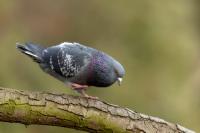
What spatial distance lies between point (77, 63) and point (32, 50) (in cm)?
34

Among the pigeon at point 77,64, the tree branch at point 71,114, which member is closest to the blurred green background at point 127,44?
the pigeon at point 77,64

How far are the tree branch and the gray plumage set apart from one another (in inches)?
14.7

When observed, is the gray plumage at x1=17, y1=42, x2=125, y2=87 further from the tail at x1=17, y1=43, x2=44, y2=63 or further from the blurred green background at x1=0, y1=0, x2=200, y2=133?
the blurred green background at x1=0, y1=0, x2=200, y2=133

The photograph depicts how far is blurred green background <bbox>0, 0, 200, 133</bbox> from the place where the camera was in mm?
7863

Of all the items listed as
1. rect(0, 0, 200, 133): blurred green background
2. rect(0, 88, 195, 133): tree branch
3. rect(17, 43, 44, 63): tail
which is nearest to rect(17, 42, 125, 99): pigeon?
rect(17, 43, 44, 63): tail

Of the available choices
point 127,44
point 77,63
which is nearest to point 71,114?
point 77,63

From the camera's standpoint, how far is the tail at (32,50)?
3.95 m

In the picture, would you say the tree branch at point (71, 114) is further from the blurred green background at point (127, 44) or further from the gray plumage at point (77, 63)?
Result: the blurred green background at point (127, 44)

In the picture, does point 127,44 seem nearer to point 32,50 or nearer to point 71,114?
point 32,50

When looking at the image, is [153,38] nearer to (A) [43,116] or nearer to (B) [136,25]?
(B) [136,25]

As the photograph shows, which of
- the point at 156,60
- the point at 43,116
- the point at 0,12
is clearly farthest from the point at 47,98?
the point at 156,60

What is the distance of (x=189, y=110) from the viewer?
29.3ft

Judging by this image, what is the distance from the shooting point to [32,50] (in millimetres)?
3973

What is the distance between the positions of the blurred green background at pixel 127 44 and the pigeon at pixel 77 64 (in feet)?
11.9
